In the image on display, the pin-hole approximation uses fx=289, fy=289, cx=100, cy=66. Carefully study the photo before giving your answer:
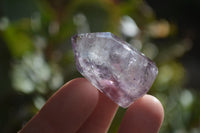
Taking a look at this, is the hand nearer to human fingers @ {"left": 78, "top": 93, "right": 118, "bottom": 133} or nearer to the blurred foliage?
human fingers @ {"left": 78, "top": 93, "right": 118, "bottom": 133}

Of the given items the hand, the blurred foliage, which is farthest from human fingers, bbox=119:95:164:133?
the blurred foliage

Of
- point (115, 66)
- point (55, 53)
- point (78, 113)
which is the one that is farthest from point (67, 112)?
point (55, 53)

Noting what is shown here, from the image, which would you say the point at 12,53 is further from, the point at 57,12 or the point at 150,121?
the point at 150,121

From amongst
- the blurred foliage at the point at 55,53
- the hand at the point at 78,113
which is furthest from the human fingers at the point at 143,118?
the blurred foliage at the point at 55,53

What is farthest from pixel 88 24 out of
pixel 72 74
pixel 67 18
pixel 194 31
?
pixel 194 31

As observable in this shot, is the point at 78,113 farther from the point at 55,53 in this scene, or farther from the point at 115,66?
the point at 55,53
